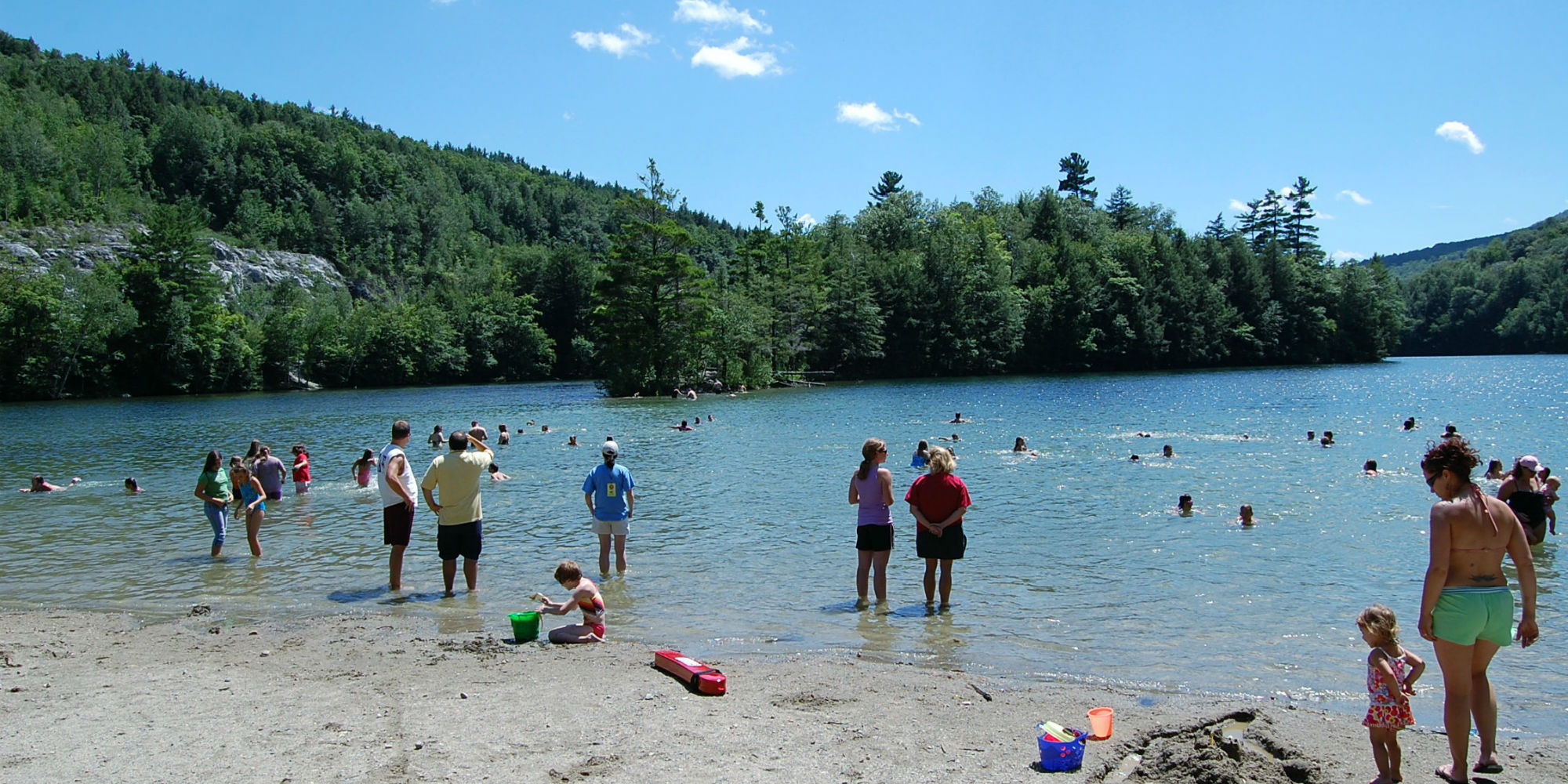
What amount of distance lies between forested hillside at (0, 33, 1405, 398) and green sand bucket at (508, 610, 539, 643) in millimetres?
51831

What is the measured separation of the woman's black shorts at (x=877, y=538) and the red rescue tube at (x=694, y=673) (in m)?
3.15

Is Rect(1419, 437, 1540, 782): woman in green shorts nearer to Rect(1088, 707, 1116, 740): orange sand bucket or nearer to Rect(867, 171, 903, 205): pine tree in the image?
Rect(1088, 707, 1116, 740): orange sand bucket

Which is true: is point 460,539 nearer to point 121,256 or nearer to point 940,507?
point 940,507

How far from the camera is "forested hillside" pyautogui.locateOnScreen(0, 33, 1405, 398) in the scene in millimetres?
67188

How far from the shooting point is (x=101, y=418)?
47.5 meters

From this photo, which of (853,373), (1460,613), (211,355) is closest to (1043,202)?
(853,373)

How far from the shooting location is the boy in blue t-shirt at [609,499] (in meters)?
12.0

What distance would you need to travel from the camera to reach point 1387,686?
556 cm

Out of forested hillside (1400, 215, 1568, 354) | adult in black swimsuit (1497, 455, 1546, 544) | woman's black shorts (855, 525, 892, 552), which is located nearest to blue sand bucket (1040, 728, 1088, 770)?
woman's black shorts (855, 525, 892, 552)

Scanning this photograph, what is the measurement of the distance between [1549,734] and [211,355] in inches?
3398

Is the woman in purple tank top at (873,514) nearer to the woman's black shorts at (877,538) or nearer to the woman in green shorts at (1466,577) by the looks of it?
the woman's black shorts at (877,538)

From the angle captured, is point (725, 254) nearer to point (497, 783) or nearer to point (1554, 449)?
point (1554, 449)

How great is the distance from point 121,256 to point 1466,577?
342ft

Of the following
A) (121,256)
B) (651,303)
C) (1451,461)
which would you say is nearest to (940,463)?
(1451,461)
